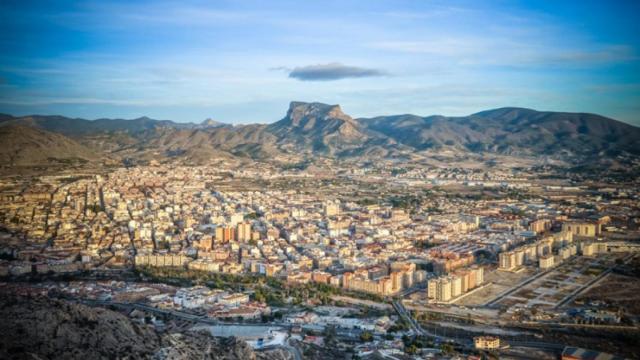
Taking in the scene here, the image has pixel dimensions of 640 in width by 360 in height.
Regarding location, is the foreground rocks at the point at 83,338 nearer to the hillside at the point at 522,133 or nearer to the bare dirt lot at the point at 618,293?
the bare dirt lot at the point at 618,293

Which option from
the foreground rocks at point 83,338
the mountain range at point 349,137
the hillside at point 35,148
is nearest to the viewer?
the foreground rocks at point 83,338

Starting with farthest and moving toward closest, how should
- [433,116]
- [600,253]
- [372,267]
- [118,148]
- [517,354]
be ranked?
[433,116], [118,148], [600,253], [372,267], [517,354]

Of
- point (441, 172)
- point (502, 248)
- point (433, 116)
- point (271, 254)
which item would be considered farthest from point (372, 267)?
point (433, 116)

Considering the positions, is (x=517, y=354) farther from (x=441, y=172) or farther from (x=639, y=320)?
(x=441, y=172)

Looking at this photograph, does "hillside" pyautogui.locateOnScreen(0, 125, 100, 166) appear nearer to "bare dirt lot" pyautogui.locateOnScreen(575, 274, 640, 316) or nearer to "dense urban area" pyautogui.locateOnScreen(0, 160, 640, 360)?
"dense urban area" pyautogui.locateOnScreen(0, 160, 640, 360)

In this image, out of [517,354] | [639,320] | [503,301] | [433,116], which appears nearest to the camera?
[517,354]

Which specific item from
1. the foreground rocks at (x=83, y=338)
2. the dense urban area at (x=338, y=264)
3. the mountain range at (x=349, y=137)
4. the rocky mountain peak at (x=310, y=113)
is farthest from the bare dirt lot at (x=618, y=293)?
the rocky mountain peak at (x=310, y=113)

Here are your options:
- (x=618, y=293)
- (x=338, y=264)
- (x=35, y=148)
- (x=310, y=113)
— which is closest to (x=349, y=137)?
(x=310, y=113)
